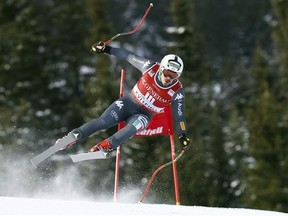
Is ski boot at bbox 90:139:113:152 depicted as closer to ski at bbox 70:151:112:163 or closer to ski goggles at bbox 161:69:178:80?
ski at bbox 70:151:112:163

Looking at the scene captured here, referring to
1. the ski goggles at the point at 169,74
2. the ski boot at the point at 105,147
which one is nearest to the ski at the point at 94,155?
the ski boot at the point at 105,147

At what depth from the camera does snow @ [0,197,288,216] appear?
648 centimetres

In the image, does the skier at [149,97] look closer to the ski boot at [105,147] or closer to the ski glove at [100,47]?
the ski glove at [100,47]

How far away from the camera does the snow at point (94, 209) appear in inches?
255

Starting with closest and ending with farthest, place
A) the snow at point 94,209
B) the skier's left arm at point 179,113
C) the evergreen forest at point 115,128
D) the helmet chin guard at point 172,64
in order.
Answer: the snow at point 94,209
the helmet chin guard at point 172,64
the skier's left arm at point 179,113
the evergreen forest at point 115,128

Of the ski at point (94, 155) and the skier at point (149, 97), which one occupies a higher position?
the skier at point (149, 97)

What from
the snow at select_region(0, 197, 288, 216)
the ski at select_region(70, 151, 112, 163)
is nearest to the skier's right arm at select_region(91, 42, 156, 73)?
the ski at select_region(70, 151, 112, 163)

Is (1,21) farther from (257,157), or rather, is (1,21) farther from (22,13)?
(257,157)

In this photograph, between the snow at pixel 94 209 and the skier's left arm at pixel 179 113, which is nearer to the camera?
the snow at pixel 94 209

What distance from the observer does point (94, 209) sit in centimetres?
682

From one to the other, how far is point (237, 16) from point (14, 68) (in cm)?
4141

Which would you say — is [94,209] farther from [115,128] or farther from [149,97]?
[115,128]

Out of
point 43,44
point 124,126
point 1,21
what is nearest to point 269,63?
point 43,44

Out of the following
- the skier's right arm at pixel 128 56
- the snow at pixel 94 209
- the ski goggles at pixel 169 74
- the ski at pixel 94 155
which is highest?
the skier's right arm at pixel 128 56
